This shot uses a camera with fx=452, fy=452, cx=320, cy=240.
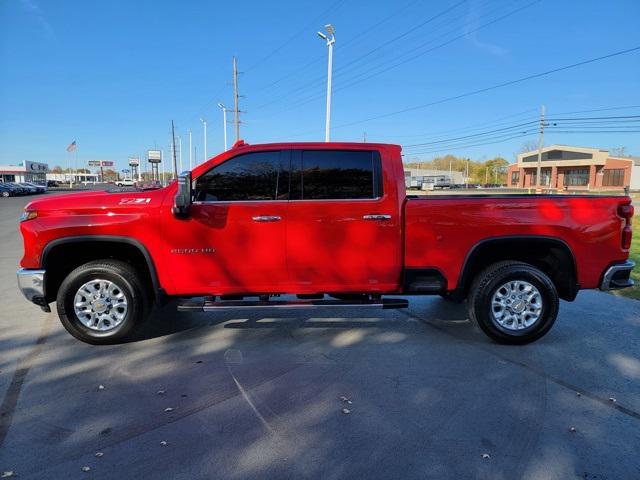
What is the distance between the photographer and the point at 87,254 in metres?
4.82

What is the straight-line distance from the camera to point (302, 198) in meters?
4.62

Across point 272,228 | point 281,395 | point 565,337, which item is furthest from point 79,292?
point 565,337

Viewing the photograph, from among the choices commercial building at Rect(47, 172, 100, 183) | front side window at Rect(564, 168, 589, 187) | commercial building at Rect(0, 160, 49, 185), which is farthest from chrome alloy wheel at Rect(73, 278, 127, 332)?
commercial building at Rect(47, 172, 100, 183)

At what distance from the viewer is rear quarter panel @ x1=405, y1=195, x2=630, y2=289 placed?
4.61 metres

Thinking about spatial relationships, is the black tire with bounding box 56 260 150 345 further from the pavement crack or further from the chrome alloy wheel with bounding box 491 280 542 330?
the chrome alloy wheel with bounding box 491 280 542 330

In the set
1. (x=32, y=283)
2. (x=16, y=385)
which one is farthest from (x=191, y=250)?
(x=16, y=385)

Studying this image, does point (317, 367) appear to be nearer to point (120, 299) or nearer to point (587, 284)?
point (120, 299)

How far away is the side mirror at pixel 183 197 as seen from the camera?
4.33 metres

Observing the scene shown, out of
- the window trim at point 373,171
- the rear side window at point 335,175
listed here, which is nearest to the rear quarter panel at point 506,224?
the window trim at point 373,171

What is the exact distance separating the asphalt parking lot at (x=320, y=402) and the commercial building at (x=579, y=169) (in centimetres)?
6639

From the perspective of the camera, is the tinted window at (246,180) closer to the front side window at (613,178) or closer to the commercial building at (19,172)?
the front side window at (613,178)

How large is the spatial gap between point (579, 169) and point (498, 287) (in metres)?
80.2

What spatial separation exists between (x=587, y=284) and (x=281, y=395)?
134 inches

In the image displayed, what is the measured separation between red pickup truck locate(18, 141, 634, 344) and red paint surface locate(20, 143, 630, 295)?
0.04 ft
